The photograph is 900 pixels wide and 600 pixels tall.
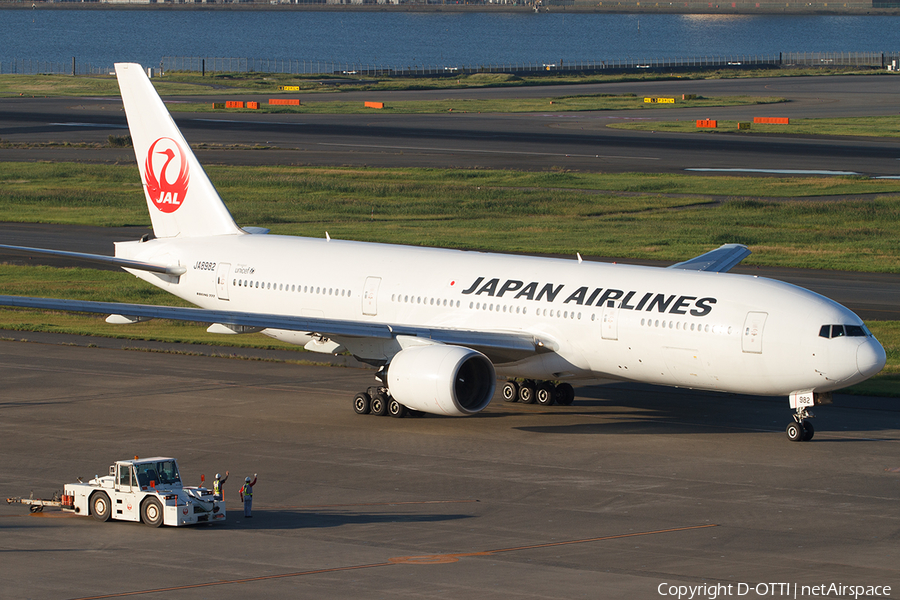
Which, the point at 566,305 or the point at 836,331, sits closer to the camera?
the point at 836,331

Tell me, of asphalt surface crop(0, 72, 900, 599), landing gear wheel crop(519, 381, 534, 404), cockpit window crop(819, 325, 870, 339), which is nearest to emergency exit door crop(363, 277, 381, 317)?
asphalt surface crop(0, 72, 900, 599)

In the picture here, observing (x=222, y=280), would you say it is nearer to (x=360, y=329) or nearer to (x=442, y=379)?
(x=360, y=329)

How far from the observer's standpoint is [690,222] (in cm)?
7788

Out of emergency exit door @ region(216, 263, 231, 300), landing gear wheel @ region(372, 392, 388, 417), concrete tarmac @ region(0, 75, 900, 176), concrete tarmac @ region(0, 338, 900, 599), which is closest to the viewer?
concrete tarmac @ region(0, 338, 900, 599)

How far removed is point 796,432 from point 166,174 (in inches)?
971

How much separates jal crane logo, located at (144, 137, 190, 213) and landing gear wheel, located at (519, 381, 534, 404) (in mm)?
14714

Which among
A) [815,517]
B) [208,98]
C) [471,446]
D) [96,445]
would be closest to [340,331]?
[471,446]

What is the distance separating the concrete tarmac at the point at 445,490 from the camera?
2233 cm

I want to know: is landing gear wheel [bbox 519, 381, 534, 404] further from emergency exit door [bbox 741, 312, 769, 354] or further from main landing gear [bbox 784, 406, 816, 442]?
→ main landing gear [bbox 784, 406, 816, 442]

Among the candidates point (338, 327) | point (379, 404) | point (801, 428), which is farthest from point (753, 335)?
point (338, 327)

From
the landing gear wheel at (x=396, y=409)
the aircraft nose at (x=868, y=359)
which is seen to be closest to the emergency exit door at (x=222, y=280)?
the landing gear wheel at (x=396, y=409)

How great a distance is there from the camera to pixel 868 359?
108 feet

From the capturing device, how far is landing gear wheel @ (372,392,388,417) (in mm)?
37750

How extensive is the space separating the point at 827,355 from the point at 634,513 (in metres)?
8.80
